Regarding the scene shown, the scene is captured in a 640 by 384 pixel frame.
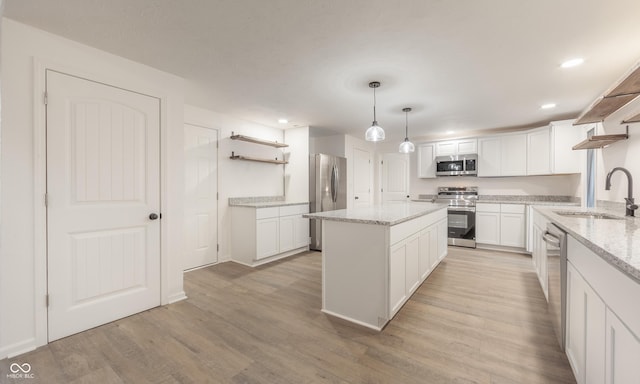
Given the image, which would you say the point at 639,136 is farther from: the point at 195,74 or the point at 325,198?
the point at 195,74

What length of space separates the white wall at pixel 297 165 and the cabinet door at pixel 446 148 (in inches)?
112

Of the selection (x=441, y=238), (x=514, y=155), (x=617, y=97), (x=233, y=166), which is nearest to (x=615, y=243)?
(x=617, y=97)

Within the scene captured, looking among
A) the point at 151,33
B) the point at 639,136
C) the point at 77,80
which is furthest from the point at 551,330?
the point at 77,80

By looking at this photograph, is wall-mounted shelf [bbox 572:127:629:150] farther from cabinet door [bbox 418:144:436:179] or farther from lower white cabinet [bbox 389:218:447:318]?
cabinet door [bbox 418:144:436:179]

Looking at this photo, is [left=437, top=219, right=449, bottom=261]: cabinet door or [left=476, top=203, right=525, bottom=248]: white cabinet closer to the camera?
[left=437, top=219, right=449, bottom=261]: cabinet door

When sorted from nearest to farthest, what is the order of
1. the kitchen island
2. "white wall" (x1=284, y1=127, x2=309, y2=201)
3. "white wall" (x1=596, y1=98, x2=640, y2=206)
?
1. the kitchen island
2. "white wall" (x1=596, y1=98, x2=640, y2=206)
3. "white wall" (x1=284, y1=127, x2=309, y2=201)

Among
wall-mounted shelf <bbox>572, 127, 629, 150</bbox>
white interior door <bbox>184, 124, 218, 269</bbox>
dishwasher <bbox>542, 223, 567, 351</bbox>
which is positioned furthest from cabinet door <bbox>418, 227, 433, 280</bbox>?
white interior door <bbox>184, 124, 218, 269</bbox>

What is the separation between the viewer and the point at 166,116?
8.59 feet

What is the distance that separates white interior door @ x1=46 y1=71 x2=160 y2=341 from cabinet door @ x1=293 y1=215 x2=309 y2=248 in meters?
2.33

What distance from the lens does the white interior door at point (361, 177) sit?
5.61m

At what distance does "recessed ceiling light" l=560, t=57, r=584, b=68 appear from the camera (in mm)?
2301

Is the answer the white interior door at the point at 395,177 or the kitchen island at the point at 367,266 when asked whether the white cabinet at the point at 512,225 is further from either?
the kitchen island at the point at 367,266

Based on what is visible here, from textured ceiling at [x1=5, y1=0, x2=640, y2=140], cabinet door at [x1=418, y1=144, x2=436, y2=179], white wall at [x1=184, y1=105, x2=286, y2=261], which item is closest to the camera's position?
textured ceiling at [x1=5, y1=0, x2=640, y2=140]

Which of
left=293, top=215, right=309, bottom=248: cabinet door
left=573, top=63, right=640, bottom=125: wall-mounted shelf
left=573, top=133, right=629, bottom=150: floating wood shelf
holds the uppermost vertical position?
left=573, top=63, right=640, bottom=125: wall-mounted shelf
